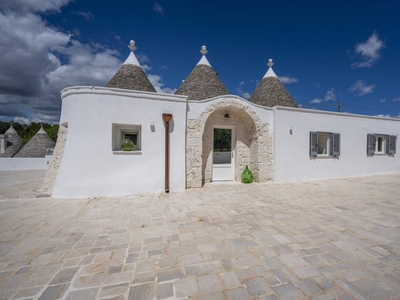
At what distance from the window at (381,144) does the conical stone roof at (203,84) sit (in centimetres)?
839

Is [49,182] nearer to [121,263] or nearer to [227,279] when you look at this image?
[121,263]

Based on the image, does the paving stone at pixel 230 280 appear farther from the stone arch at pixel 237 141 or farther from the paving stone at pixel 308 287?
the stone arch at pixel 237 141

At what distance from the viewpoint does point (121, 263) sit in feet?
7.50

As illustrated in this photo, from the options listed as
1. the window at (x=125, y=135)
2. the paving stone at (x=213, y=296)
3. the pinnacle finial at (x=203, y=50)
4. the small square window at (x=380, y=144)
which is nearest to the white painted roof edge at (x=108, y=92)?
the window at (x=125, y=135)

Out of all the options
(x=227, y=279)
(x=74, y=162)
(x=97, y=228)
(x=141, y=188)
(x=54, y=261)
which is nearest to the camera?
(x=227, y=279)

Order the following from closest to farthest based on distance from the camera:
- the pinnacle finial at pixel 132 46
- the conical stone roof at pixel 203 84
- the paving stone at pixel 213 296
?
the paving stone at pixel 213 296
the conical stone roof at pixel 203 84
the pinnacle finial at pixel 132 46

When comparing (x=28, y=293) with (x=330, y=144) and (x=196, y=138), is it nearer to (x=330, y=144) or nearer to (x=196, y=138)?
(x=196, y=138)

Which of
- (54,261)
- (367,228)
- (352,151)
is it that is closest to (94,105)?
(54,261)

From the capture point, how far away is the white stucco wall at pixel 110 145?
5250 mm

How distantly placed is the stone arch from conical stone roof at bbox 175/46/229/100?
5.58 feet

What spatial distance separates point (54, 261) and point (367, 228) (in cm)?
531

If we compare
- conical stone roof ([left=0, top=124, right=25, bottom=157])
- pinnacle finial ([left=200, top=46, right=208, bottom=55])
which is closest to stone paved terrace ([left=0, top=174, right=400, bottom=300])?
pinnacle finial ([left=200, top=46, right=208, bottom=55])

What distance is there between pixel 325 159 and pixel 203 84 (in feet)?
23.5

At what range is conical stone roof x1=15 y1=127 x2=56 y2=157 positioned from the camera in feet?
45.8
